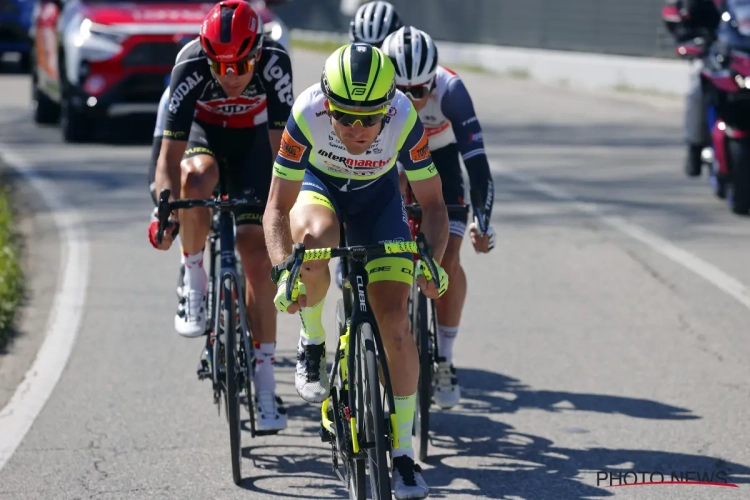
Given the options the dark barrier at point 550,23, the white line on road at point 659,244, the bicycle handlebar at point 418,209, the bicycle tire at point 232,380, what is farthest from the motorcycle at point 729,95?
the dark barrier at point 550,23

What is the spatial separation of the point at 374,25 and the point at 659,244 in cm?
A: 480

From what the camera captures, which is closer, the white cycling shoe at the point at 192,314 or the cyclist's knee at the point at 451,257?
the white cycling shoe at the point at 192,314

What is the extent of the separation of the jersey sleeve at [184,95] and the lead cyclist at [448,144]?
0.91 metres

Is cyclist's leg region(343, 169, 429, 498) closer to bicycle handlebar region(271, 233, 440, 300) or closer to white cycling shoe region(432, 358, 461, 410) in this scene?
bicycle handlebar region(271, 233, 440, 300)

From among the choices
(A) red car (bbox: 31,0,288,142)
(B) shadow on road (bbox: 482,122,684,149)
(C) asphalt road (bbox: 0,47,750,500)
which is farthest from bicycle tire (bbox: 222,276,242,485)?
(B) shadow on road (bbox: 482,122,684,149)

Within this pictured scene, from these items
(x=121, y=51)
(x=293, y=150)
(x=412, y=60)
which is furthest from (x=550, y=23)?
(x=293, y=150)

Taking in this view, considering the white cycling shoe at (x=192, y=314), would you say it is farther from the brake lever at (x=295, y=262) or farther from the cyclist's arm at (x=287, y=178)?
the brake lever at (x=295, y=262)

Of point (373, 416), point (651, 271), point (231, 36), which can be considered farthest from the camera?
point (651, 271)

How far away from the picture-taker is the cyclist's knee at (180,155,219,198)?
6879 millimetres

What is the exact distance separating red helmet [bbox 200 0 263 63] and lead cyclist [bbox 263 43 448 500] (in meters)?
0.86

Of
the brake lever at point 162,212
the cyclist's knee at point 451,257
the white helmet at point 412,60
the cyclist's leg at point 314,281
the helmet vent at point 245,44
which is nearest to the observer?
the cyclist's leg at point 314,281

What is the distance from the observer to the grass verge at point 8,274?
899 cm

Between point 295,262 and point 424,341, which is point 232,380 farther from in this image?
point 295,262

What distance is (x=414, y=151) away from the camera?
5695 millimetres
